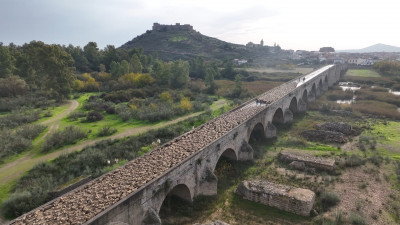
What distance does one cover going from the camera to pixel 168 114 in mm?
32312

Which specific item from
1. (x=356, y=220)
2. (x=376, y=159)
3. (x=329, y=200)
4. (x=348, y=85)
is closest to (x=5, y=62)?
(x=329, y=200)

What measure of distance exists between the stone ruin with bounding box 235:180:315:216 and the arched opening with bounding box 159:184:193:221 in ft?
12.6

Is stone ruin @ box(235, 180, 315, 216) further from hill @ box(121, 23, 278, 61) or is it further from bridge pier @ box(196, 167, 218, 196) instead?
hill @ box(121, 23, 278, 61)

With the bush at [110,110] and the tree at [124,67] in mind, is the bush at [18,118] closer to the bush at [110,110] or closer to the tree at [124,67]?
the bush at [110,110]

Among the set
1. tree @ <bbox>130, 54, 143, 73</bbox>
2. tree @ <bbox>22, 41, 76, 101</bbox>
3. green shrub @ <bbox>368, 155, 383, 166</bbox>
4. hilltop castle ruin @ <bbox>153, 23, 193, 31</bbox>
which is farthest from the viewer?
hilltop castle ruin @ <bbox>153, 23, 193, 31</bbox>

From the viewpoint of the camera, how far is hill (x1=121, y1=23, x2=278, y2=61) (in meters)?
123

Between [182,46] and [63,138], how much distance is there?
116 meters

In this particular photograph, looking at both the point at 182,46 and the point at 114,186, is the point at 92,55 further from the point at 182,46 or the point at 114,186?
the point at 114,186

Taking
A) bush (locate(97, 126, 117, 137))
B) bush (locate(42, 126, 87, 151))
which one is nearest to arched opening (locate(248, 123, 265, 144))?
bush (locate(97, 126, 117, 137))

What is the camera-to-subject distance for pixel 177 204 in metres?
14.5

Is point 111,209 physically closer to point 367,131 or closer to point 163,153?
point 163,153

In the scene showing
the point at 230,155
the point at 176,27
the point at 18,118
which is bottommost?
the point at 230,155

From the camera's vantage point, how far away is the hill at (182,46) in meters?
123

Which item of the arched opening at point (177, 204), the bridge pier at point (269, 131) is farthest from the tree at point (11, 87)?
the bridge pier at point (269, 131)
